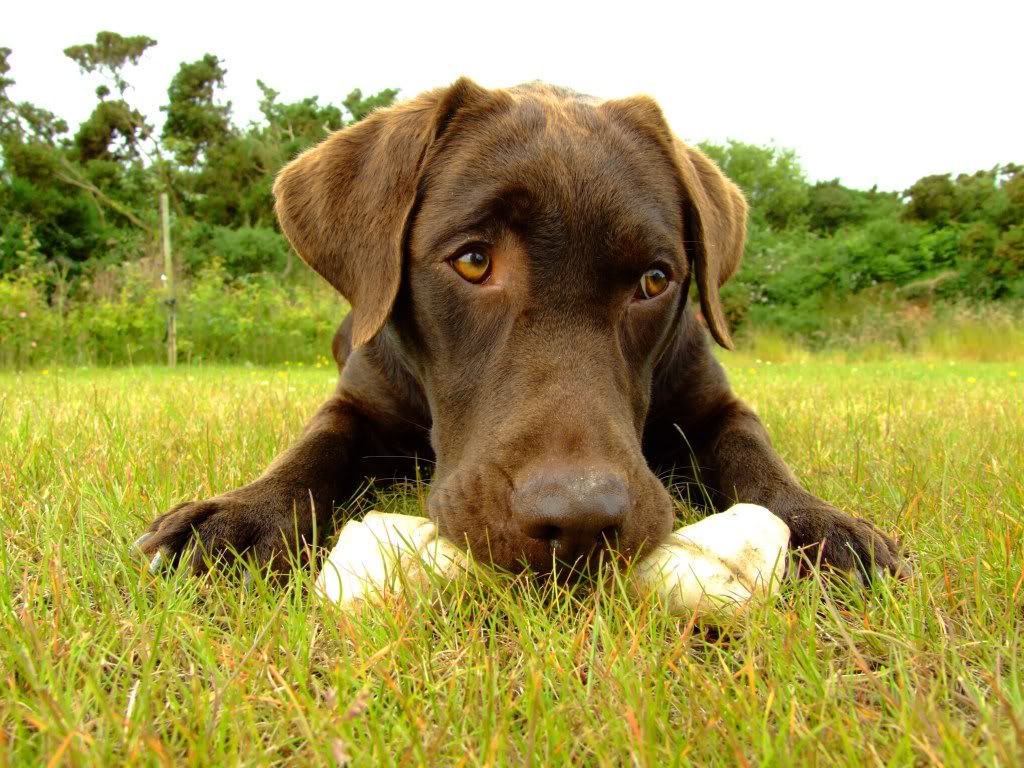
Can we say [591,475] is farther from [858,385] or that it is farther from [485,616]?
[858,385]

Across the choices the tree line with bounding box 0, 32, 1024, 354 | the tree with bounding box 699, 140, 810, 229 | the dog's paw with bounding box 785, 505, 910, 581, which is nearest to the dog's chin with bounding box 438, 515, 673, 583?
the dog's paw with bounding box 785, 505, 910, 581

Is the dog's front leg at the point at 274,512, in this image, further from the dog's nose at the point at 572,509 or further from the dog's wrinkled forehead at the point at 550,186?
the dog's wrinkled forehead at the point at 550,186

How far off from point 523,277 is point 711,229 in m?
0.85

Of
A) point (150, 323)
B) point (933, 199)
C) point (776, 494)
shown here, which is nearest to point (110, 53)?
point (150, 323)

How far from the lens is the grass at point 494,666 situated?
3.25ft

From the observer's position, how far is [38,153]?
2472 centimetres

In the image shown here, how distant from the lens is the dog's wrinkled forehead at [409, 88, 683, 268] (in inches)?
83.2

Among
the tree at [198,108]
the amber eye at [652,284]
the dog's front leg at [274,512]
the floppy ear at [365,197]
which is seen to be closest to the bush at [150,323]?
the floppy ear at [365,197]

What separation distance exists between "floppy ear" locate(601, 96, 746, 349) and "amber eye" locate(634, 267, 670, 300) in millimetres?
297

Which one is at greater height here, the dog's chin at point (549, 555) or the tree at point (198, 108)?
the tree at point (198, 108)

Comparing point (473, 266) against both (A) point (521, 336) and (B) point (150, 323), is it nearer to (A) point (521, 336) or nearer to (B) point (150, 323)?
(A) point (521, 336)

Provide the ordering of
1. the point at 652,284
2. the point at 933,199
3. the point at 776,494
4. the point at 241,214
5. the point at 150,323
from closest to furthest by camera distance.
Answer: the point at 776,494 < the point at 652,284 < the point at 150,323 < the point at 933,199 < the point at 241,214

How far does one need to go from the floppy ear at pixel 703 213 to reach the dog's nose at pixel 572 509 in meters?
1.11

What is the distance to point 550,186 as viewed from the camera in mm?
2154
